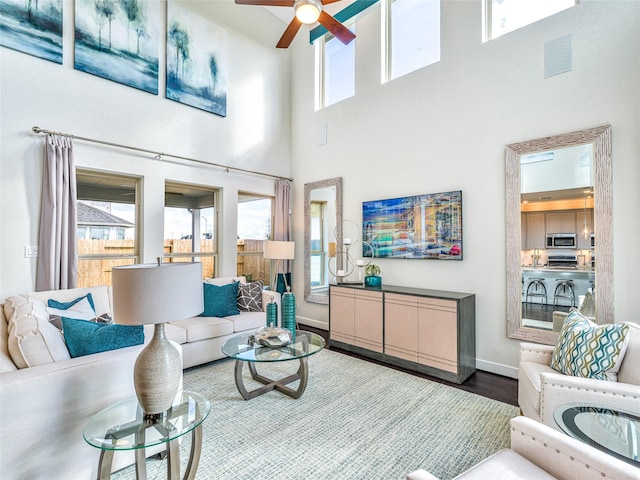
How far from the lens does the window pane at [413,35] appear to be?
3.97 m

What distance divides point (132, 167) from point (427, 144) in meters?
3.63

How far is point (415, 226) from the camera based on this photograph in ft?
13.2

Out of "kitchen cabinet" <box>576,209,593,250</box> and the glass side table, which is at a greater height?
"kitchen cabinet" <box>576,209,593,250</box>

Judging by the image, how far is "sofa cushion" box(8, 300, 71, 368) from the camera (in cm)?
175

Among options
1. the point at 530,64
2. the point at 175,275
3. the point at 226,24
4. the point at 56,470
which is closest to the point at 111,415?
the point at 56,470

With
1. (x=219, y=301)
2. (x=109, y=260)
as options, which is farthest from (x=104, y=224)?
(x=219, y=301)

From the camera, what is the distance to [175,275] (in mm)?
1498

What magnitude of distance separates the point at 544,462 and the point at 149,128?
15.6ft

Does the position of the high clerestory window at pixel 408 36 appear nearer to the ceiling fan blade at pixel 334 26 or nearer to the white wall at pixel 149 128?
the ceiling fan blade at pixel 334 26

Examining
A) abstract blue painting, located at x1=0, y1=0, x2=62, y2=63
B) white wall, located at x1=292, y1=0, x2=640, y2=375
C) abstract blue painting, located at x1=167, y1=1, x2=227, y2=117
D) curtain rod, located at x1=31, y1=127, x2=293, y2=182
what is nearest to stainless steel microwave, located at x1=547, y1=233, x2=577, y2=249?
white wall, located at x1=292, y1=0, x2=640, y2=375

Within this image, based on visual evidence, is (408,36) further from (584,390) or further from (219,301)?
(584,390)

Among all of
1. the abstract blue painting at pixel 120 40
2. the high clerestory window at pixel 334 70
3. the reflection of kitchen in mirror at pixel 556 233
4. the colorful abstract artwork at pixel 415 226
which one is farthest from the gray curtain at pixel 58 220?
the reflection of kitchen in mirror at pixel 556 233

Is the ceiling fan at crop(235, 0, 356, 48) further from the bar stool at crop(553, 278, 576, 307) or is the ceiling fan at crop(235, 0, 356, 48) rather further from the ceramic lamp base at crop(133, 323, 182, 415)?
the bar stool at crop(553, 278, 576, 307)

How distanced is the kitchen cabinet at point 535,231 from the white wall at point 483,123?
24 cm
